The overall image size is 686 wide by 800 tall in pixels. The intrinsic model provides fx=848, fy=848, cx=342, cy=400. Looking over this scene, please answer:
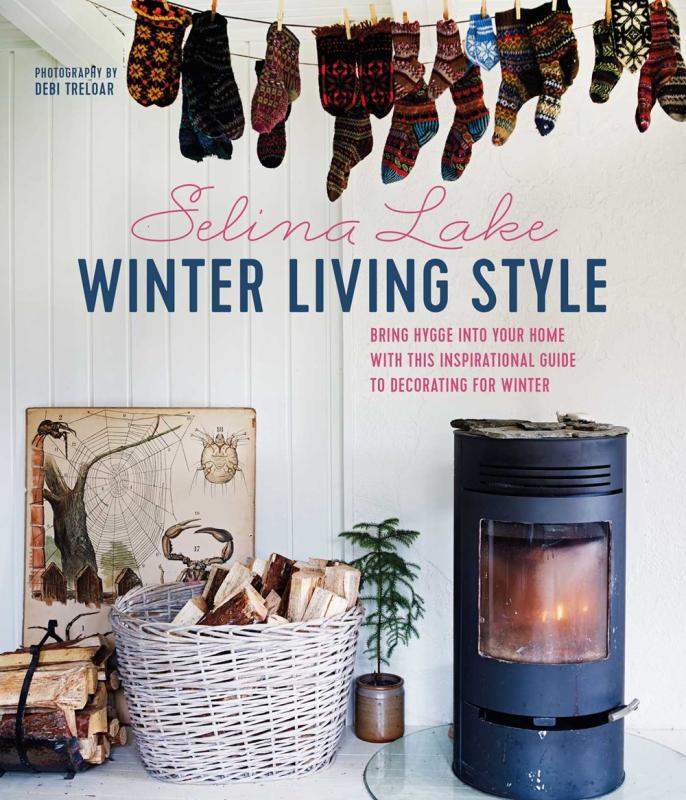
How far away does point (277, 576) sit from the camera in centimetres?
243

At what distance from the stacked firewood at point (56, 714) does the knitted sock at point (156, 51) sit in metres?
1.53

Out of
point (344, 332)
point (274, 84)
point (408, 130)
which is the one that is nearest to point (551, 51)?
point (408, 130)

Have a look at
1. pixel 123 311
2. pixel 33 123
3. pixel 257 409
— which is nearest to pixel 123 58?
pixel 33 123

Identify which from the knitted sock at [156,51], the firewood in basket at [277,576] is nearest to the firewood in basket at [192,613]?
the firewood in basket at [277,576]

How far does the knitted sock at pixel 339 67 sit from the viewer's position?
2027 millimetres

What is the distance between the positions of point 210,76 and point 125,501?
1.40 meters

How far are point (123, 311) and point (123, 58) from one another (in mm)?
816

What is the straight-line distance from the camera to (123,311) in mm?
2820

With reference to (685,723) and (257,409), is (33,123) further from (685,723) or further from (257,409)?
(685,723)

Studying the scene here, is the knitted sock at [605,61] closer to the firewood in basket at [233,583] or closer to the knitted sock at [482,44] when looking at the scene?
the knitted sock at [482,44]

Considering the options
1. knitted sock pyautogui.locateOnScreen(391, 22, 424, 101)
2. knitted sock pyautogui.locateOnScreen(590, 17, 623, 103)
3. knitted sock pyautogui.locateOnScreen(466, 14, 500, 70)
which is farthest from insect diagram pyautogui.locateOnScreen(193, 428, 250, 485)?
knitted sock pyautogui.locateOnScreen(590, 17, 623, 103)

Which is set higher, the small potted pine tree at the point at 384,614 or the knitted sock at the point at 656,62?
the knitted sock at the point at 656,62

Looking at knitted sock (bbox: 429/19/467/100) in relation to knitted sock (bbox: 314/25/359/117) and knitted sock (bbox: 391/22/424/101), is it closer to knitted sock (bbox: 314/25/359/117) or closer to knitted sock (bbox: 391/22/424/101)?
knitted sock (bbox: 391/22/424/101)

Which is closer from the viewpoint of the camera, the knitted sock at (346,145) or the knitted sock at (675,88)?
the knitted sock at (675,88)
